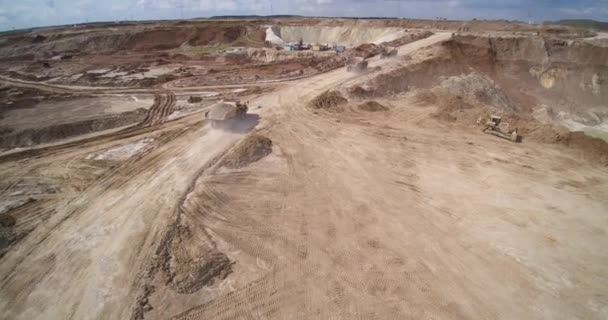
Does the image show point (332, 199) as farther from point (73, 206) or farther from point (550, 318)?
point (73, 206)

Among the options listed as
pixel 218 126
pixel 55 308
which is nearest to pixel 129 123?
pixel 218 126

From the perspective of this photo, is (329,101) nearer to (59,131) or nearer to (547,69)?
(59,131)

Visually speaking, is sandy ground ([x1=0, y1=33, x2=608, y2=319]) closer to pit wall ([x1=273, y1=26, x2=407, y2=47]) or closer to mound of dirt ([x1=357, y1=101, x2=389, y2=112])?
mound of dirt ([x1=357, y1=101, x2=389, y2=112])

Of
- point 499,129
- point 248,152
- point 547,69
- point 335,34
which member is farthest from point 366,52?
point 335,34

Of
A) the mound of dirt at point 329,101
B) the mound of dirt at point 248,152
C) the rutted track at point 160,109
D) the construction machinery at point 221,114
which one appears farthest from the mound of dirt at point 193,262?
the mound of dirt at point 329,101

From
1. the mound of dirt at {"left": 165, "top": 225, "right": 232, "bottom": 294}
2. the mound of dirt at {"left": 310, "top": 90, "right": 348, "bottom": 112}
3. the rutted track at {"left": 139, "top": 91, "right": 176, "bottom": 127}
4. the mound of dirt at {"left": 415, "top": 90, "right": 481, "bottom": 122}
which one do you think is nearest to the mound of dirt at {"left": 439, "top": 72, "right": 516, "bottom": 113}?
the mound of dirt at {"left": 415, "top": 90, "right": 481, "bottom": 122}
